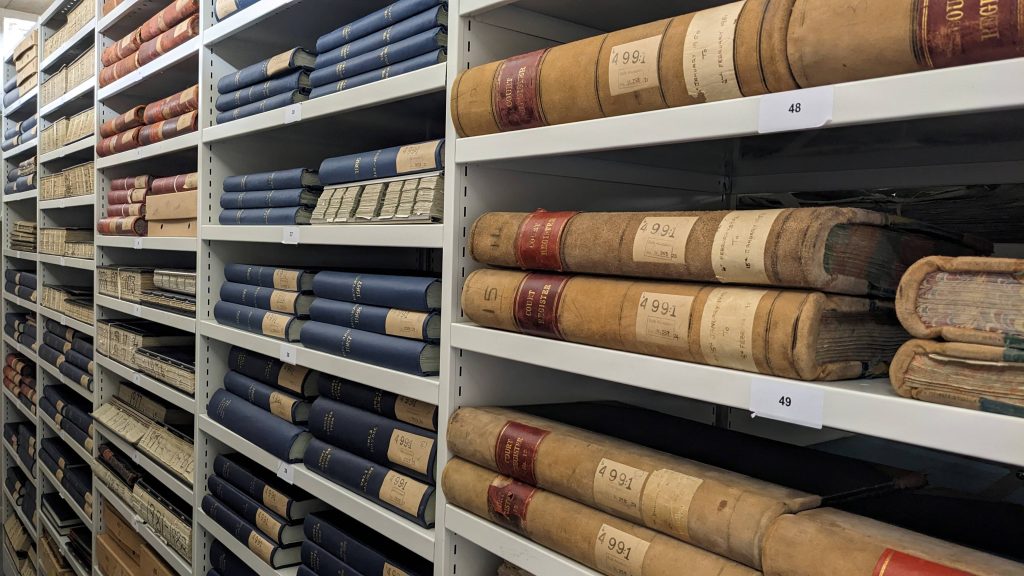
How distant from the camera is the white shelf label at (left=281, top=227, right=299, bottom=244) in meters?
1.75

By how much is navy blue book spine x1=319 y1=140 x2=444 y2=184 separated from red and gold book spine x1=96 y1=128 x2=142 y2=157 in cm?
134

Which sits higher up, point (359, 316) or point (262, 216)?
point (262, 216)

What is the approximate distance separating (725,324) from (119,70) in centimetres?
267

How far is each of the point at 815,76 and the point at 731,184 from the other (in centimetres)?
76

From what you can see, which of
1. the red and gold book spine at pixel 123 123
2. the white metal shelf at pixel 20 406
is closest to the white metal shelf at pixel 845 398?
the red and gold book spine at pixel 123 123

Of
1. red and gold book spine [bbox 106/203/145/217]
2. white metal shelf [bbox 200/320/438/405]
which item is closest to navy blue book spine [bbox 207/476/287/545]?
white metal shelf [bbox 200/320/438/405]

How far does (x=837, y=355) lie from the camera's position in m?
0.81

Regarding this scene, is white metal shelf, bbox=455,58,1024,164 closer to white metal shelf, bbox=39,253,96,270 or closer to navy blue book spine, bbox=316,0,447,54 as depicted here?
navy blue book spine, bbox=316,0,447,54

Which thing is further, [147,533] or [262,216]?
[147,533]

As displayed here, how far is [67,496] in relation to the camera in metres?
3.47

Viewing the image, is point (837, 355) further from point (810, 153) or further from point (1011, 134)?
point (810, 153)

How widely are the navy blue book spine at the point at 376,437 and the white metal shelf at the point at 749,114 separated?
515mm

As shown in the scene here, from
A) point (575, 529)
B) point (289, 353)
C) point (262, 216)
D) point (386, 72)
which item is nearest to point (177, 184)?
point (262, 216)

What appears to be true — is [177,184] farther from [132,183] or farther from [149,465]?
[149,465]
